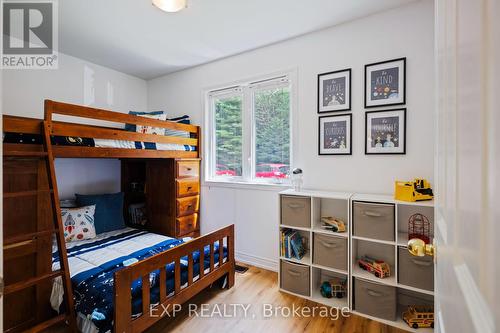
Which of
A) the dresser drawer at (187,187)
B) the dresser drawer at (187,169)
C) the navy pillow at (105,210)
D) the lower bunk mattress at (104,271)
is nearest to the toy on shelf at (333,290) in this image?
the lower bunk mattress at (104,271)

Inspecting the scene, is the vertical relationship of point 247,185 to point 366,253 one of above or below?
above

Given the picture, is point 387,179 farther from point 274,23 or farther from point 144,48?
point 144,48

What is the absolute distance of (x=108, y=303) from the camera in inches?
61.6

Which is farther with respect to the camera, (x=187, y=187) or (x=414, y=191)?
(x=187, y=187)

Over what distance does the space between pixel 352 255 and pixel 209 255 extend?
4.17 ft

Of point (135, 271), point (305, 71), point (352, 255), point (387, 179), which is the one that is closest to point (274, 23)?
point (305, 71)

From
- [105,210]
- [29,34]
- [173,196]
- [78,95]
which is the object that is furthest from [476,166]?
[78,95]

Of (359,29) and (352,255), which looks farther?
(359,29)

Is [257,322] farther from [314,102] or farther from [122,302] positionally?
[314,102]

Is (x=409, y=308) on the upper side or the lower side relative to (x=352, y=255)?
lower

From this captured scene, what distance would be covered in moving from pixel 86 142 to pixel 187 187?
49.7 inches

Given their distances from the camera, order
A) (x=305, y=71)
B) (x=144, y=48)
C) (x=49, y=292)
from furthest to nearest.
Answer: (x=144, y=48) < (x=305, y=71) < (x=49, y=292)

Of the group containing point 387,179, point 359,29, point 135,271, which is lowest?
point 135,271

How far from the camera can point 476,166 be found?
12.2 inches
